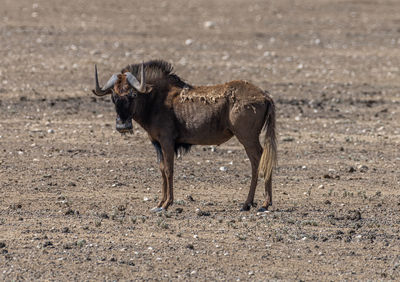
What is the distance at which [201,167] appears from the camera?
557 inches

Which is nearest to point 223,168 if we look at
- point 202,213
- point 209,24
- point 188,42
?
point 202,213

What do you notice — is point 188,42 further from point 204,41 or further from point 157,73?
point 157,73

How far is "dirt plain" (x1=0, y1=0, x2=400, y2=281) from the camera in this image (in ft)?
31.3

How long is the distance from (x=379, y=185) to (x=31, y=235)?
5.33 metres

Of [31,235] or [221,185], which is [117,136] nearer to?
[221,185]

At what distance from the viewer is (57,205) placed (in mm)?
11789

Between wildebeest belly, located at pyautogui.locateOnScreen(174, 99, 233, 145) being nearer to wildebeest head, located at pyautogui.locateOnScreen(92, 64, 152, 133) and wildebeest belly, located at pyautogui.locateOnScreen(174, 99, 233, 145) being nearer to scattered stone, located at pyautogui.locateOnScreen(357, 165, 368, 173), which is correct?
wildebeest head, located at pyautogui.locateOnScreen(92, 64, 152, 133)

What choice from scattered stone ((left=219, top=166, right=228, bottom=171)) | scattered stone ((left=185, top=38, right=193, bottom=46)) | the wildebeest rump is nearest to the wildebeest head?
the wildebeest rump

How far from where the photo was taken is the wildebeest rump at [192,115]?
11.4 metres

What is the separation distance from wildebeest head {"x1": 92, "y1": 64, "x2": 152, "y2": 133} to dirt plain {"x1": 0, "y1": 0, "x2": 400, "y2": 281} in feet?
3.54

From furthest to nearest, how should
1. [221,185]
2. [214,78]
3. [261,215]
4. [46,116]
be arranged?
[214,78] → [46,116] → [221,185] → [261,215]

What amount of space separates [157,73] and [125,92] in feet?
2.33

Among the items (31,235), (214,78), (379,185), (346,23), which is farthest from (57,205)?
(346,23)

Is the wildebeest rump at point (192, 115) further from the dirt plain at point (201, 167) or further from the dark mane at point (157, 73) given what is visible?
the dirt plain at point (201, 167)
